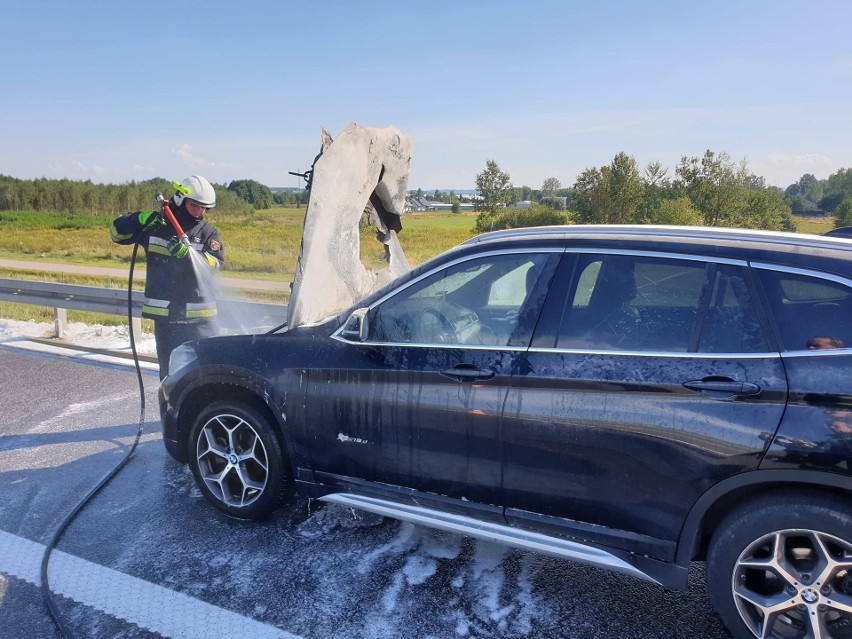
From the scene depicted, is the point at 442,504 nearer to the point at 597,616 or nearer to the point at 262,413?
the point at 597,616

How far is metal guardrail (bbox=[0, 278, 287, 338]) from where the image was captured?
5863 millimetres

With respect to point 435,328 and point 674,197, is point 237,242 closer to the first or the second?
point 674,197

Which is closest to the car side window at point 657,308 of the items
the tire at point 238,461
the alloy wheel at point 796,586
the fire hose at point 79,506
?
the alloy wheel at point 796,586

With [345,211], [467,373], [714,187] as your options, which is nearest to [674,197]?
[714,187]

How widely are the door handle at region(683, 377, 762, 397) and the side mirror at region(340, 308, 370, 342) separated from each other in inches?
61.1

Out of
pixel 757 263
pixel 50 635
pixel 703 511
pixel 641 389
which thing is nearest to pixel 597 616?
pixel 703 511

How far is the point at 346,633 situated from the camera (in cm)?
266

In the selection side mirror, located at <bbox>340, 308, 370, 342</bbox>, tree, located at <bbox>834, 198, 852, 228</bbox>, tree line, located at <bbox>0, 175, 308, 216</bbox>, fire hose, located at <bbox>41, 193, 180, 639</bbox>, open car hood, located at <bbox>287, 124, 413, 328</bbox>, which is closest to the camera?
fire hose, located at <bbox>41, 193, 180, 639</bbox>

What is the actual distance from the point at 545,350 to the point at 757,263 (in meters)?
0.94

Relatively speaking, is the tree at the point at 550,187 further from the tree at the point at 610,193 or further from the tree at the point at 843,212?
the tree at the point at 843,212

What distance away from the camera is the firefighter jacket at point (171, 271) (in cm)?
512

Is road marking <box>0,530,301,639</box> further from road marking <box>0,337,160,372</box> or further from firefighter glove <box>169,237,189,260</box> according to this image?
road marking <box>0,337,160,372</box>

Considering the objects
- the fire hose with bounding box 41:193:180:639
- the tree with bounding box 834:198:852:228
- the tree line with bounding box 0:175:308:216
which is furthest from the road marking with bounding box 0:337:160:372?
the tree line with bounding box 0:175:308:216

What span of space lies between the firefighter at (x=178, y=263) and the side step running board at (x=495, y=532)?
8.69ft
